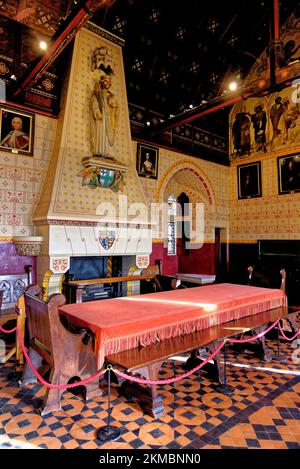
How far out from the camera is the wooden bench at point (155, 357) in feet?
9.99

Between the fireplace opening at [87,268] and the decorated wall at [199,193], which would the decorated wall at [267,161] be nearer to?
the decorated wall at [199,193]

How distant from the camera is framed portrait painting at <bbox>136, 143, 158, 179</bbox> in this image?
9.64 m

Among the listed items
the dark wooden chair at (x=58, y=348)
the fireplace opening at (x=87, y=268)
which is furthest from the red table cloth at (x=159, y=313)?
the fireplace opening at (x=87, y=268)

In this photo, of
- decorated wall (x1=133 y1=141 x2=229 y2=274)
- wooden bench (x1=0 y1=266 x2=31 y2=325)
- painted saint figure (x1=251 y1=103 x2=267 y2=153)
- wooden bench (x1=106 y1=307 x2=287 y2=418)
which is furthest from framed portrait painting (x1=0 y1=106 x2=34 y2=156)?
painted saint figure (x1=251 y1=103 x2=267 y2=153)

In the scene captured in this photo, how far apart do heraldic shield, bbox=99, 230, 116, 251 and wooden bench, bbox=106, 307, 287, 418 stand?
159 inches

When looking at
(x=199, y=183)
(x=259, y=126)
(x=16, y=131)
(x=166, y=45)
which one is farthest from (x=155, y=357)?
(x=259, y=126)

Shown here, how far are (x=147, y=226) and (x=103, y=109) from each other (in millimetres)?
3221

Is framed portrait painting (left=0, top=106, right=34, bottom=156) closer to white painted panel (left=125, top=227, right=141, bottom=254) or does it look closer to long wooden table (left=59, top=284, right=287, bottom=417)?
white painted panel (left=125, top=227, right=141, bottom=254)

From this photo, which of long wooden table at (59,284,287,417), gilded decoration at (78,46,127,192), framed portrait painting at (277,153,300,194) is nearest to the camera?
long wooden table at (59,284,287,417)

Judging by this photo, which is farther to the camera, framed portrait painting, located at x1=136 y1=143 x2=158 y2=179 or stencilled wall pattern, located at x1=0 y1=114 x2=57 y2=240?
framed portrait painting, located at x1=136 y1=143 x2=158 y2=179

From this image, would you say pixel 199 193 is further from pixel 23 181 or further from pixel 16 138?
pixel 16 138

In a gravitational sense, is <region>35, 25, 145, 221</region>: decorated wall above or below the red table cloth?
above

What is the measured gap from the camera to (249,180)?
39.7ft
